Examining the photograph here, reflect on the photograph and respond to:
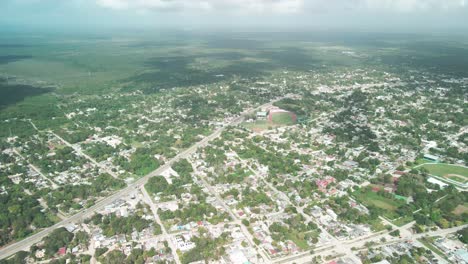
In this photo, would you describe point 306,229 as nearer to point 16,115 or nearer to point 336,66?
point 16,115

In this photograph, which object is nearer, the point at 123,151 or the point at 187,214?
the point at 187,214

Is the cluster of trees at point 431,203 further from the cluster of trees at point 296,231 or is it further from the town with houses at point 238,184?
the cluster of trees at point 296,231

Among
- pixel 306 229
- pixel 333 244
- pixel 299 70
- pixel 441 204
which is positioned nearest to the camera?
pixel 333 244

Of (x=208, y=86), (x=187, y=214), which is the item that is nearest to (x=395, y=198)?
(x=187, y=214)

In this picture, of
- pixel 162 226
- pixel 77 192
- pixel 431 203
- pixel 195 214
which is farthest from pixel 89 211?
pixel 431 203

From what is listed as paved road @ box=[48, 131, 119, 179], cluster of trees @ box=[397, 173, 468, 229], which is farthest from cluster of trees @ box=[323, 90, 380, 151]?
paved road @ box=[48, 131, 119, 179]

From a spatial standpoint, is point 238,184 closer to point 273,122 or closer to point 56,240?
point 56,240

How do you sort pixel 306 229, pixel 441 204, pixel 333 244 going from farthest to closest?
1. pixel 441 204
2. pixel 306 229
3. pixel 333 244
